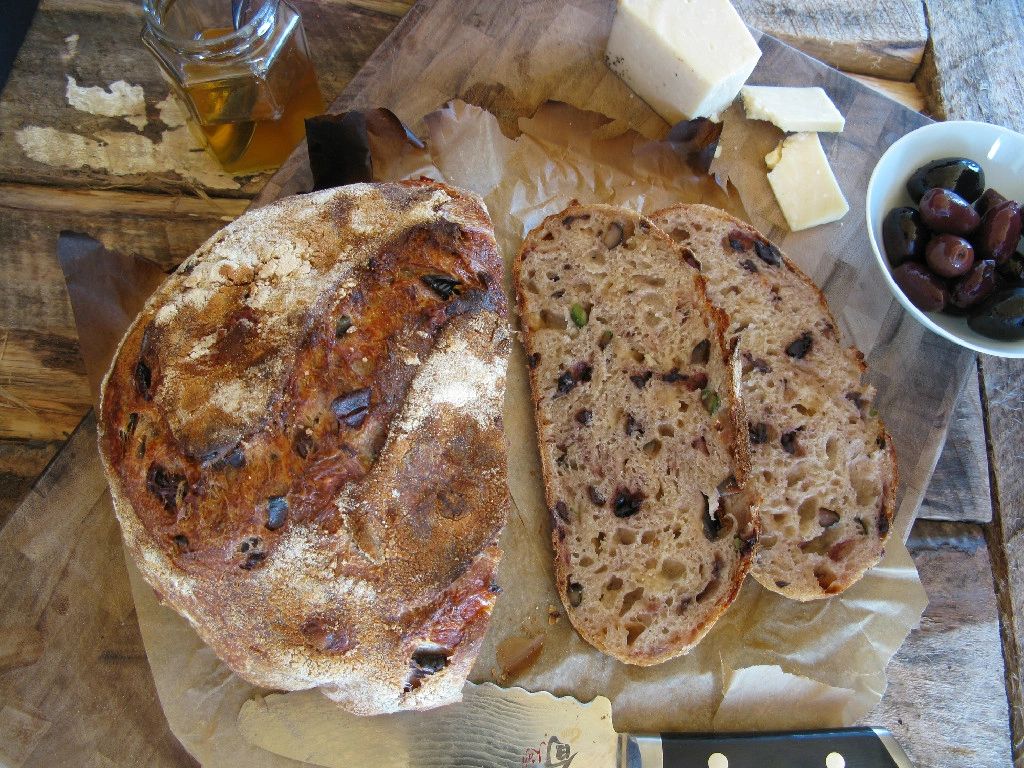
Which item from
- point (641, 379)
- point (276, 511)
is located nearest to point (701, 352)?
point (641, 379)

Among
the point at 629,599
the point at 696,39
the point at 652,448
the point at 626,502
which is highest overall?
the point at 696,39

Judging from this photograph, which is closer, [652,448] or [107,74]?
[652,448]

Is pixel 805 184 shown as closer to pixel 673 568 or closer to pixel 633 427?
pixel 633 427

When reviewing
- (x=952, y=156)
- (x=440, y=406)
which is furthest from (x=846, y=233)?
(x=440, y=406)

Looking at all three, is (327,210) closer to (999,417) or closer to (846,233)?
(846,233)

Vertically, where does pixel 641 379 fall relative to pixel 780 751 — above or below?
above

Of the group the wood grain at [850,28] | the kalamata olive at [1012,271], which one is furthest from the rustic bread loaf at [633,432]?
the wood grain at [850,28]
